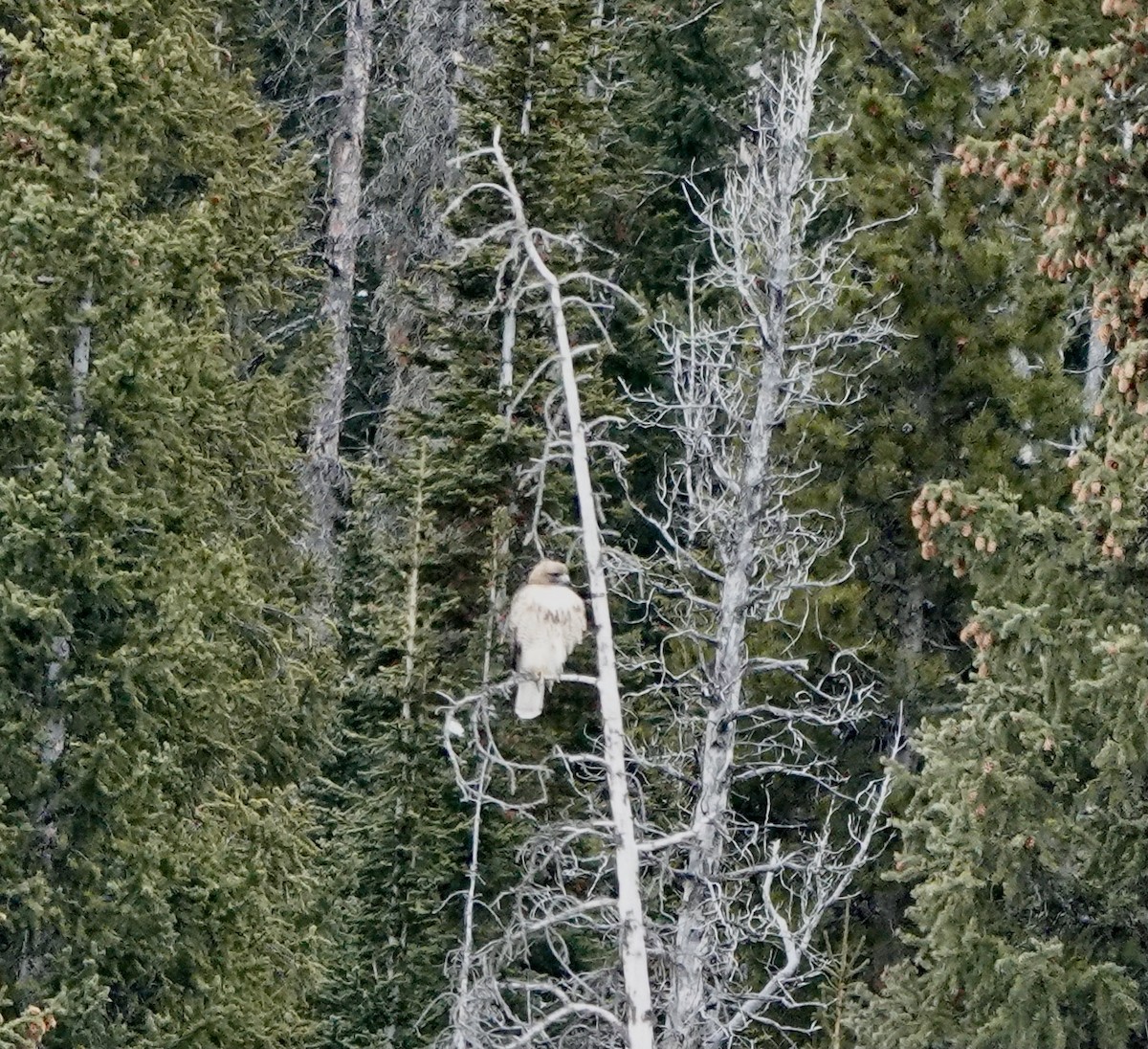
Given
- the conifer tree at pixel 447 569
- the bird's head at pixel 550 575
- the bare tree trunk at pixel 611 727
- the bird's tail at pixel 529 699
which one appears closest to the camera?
the bare tree trunk at pixel 611 727

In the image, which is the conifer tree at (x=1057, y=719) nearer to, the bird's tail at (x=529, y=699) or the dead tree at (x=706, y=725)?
the dead tree at (x=706, y=725)

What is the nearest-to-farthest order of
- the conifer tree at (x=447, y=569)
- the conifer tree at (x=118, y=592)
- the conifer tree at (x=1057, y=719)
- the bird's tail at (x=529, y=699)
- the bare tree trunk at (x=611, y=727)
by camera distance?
the bare tree trunk at (x=611, y=727)
the bird's tail at (x=529, y=699)
the conifer tree at (x=1057, y=719)
the conifer tree at (x=118, y=592)
the conifer tree at (x=447, y=569)

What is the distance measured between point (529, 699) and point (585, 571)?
19.8 ft

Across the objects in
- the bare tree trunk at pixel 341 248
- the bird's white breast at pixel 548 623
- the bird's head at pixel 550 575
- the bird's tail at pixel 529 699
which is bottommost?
the bare tree trunk at pixel 341 248

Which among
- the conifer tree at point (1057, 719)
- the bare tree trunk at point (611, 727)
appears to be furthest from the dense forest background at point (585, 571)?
the bare tree trunk at point (611, 727)

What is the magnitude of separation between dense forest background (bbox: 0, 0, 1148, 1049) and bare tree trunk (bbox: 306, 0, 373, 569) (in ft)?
22.0

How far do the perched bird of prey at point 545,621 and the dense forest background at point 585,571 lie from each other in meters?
0.99

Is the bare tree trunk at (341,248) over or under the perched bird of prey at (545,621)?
under

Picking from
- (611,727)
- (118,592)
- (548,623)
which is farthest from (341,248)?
(611,727)

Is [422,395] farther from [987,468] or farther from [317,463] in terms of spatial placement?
[987,468]

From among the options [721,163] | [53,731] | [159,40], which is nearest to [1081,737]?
[53,731]

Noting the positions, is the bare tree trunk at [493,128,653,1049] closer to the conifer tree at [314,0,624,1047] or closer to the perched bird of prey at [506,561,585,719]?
the perched bird of prey at [506,561,585,719]

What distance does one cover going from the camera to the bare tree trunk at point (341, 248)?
27594mm

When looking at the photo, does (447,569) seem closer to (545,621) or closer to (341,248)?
(545,621)
